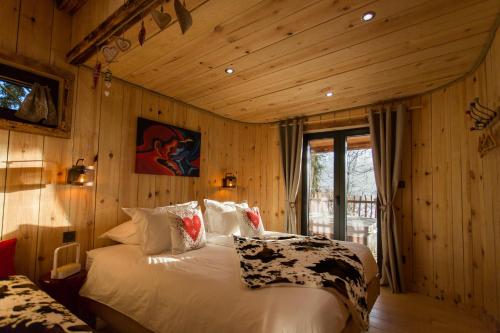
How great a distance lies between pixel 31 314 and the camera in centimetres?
137

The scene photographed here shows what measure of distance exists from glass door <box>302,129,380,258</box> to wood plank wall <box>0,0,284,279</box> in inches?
68.9

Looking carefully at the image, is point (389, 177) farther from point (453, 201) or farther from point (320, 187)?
point (320, 187)

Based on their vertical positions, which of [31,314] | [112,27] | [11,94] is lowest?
[31,314]

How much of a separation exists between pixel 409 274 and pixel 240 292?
2.76 metres

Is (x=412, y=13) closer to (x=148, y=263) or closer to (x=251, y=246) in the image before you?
(x=251, y=246)

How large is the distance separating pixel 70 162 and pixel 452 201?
4.04 m

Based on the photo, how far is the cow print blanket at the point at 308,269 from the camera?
1.56 metres

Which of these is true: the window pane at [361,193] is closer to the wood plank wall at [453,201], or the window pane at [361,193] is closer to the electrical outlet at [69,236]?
the wood plank wall at [453,201]

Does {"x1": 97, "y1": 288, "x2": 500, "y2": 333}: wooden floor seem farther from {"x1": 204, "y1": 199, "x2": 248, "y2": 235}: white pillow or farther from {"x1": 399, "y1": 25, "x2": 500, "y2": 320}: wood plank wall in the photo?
{"x1": 204, "y1": 199, "x2": 248, "y2": 235}: white pillow

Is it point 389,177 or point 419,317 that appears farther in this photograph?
point 389,177

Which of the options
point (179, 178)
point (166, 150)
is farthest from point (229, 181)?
point (166, 150)

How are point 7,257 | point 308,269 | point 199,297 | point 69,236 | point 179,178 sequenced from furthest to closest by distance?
point 179,178, point 69,236, point 7,257, point 308,269, point 199,297

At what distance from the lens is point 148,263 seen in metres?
1.99

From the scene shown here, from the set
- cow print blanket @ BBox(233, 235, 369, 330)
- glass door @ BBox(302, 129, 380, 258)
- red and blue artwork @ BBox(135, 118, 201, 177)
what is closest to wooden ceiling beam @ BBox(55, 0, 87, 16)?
red and blue artwork @ BBox(135, 118, 201, 177)
